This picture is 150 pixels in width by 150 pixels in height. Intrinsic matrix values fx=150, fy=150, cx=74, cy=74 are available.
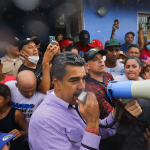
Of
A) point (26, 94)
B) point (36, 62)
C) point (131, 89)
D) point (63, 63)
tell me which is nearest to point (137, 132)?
point (131, 89)

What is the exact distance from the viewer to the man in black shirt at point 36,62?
6.48 feet

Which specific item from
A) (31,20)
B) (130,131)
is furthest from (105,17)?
(130,131)

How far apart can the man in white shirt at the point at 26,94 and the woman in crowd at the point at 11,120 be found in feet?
0.23

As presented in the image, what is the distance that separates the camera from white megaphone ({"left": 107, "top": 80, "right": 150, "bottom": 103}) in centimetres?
105

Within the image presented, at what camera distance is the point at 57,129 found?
3.64ft

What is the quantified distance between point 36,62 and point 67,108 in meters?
1.52

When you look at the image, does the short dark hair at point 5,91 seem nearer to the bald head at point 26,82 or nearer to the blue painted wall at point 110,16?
the bald head at point 26,82

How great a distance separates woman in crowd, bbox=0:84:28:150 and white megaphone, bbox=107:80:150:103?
1.33 m

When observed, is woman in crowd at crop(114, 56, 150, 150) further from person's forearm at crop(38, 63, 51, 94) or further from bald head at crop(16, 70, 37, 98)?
bald head at crop(16, 70, 37, 98)

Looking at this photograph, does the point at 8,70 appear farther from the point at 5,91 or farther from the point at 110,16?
the point at 110,16

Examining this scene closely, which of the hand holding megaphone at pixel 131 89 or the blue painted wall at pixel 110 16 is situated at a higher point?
the blue painted wall at pixel 110 16

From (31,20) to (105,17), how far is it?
3.26m

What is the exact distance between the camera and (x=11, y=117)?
191cm

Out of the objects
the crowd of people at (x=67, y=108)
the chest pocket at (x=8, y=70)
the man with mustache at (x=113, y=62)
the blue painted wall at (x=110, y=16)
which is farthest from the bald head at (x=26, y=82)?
the blue painted wall at (x=110, y=16)
